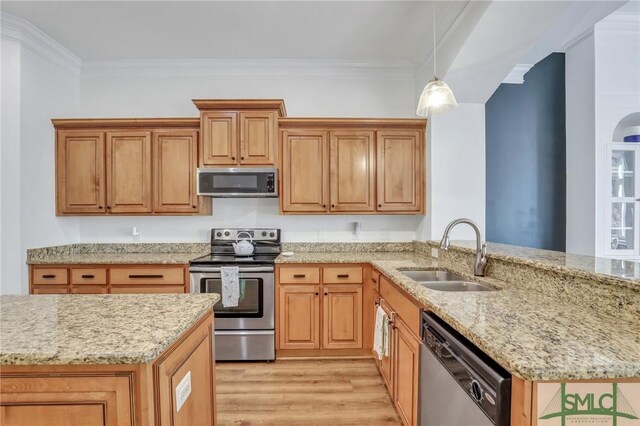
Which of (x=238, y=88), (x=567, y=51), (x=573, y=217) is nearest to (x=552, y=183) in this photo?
(x=573, y=217)

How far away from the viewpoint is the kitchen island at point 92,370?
0.84 m

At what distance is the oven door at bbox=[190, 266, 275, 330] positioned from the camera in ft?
8.85

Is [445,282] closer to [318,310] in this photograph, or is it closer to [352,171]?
[318,310]

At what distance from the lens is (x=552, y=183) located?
3445 millimetres

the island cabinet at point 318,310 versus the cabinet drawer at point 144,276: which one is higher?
the cabinet drawer at point 144,276

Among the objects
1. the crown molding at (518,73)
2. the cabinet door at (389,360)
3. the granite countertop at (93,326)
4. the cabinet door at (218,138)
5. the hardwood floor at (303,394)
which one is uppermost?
the crown molding at (518,73)

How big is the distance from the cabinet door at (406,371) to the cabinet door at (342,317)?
82cm

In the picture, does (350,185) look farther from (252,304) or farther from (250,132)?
(252,304)

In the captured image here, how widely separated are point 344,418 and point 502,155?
3.13 metres

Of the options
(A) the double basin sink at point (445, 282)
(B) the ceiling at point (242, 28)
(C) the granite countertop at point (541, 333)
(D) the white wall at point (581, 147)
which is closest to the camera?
(C) the granite countertop at point (541, 333)

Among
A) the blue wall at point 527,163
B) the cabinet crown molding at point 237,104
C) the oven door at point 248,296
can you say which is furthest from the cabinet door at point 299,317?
the blue wall at point 527,163

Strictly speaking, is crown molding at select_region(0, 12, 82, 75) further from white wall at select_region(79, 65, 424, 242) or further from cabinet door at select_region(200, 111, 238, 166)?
cabinet door at select_region(200, 111, 238, 166)

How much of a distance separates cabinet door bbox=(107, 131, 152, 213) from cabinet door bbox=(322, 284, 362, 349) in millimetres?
2095

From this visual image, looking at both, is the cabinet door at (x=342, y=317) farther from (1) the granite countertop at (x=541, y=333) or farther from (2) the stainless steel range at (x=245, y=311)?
(1) the granite countertop at (x=541, y=333)
